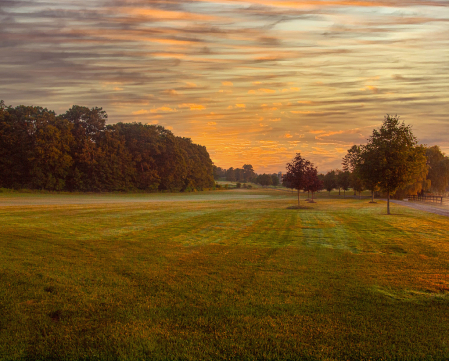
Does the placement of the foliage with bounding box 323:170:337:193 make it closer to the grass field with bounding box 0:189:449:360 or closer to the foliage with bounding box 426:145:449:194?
the foliage with bounding box 426:145:449:194

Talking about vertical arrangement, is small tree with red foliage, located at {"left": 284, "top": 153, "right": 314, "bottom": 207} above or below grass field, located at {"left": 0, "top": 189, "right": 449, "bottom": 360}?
above

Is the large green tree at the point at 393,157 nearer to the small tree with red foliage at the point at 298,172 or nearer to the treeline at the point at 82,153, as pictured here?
the small tree with red foliage at the point at 298,172

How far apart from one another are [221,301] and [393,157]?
25.8 meters

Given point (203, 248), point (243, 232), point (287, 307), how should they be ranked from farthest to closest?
point (243, 232), point (203, 248), point (287, 307)

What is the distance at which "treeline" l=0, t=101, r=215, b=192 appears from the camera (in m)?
58.2

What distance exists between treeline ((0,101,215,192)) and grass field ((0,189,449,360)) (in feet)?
177

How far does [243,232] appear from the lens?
605 inches

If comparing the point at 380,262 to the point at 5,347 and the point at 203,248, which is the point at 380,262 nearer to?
the point at 203,248

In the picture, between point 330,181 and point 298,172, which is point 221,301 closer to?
point 298,172

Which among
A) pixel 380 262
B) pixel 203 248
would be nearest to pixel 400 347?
pixel 380 262

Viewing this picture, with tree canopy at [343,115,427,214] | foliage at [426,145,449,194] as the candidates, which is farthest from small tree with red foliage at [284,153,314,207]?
foliage at [426,145,449,194]

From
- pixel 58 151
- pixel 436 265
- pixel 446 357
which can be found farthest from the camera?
pixel 58 151

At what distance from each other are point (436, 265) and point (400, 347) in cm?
585

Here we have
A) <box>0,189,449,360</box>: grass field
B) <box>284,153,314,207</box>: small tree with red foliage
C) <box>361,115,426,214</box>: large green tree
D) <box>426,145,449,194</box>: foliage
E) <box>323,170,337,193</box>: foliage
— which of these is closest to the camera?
<box>0,189,449,360</box>: grass field
